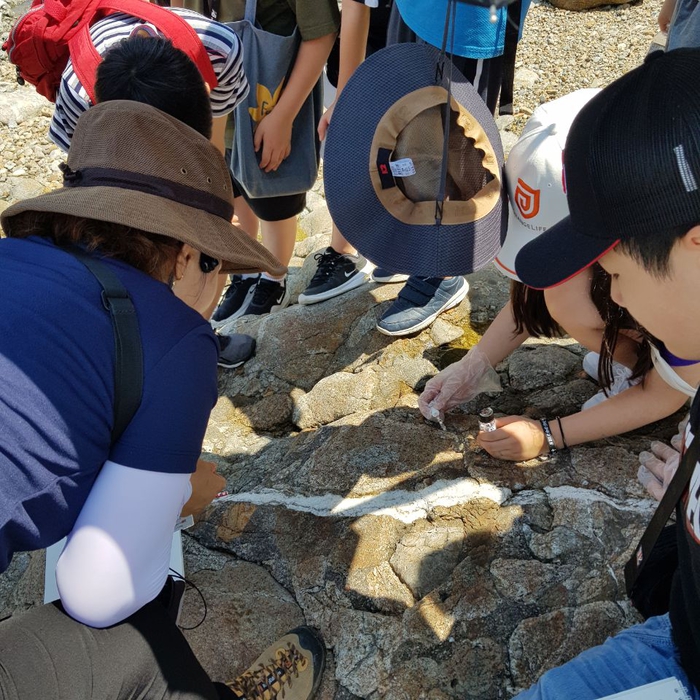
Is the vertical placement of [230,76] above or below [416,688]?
above

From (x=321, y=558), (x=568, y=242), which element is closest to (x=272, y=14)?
(x=568, y=242)

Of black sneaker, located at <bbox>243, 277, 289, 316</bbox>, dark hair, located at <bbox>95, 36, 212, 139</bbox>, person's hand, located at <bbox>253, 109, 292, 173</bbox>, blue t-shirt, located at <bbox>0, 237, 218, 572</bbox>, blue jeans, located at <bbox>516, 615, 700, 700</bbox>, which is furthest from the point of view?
black sneaker, located at <bbox>243, 277, 289, 316</bbox>

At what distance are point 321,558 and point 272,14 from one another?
6.02ft

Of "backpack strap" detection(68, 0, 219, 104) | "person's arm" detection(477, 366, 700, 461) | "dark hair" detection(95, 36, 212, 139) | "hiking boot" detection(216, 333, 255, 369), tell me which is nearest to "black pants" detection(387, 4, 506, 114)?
"backpack strap" detection(68, 0, 219, 104)

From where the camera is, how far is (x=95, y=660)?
1.35m

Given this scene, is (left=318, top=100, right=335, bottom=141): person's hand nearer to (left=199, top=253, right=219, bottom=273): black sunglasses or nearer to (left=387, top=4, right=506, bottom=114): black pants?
(left=387, top=4, right=506, bottom=114): black pants

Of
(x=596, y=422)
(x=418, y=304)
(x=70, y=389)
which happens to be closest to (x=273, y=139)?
(x=418, y=304)

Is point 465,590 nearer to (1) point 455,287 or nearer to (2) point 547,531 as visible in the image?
(2) point 547,531

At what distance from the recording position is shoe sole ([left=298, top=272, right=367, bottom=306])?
3.17 m

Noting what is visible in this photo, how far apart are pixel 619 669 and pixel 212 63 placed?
1.95 metres

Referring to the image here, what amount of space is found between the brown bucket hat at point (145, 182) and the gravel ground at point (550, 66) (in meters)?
3.34

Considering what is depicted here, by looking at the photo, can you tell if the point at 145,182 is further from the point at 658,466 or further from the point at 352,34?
the point at 658,466

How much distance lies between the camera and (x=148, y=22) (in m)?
2.06

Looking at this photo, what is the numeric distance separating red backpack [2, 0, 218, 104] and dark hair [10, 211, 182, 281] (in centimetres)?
80
